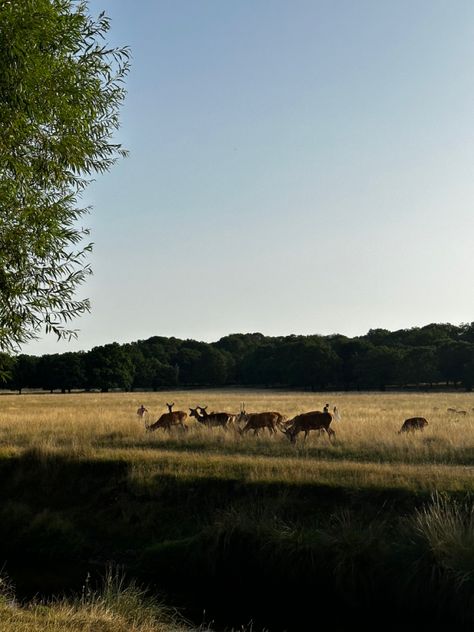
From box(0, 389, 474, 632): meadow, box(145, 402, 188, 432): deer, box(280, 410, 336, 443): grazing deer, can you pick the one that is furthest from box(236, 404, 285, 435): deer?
box(145, 402, 188, 432): deer

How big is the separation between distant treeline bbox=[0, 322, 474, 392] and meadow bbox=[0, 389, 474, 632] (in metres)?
64.2

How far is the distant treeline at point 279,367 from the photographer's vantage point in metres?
88.2

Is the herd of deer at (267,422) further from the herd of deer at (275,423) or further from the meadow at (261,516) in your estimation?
the meadow at (261,516)

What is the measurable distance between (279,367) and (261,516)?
9304 cm

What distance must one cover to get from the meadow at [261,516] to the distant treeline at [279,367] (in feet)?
211

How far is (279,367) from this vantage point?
10512 cm

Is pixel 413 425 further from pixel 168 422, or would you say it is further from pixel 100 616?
pixel 100 616

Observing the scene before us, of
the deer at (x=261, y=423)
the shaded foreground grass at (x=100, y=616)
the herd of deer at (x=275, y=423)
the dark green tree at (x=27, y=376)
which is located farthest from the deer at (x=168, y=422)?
the dark green tree at (x=27, y=376)

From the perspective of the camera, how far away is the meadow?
10.4 m

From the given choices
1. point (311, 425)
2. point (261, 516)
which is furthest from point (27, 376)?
point (261, 516)

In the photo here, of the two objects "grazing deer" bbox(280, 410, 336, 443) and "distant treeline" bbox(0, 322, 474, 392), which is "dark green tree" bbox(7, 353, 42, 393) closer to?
"distant treeline" bbox(0, 322, 474, 392)

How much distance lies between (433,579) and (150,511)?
6.51 metres

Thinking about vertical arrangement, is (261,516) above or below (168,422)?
below

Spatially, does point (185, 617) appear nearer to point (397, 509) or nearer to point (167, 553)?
point (167, 553)
